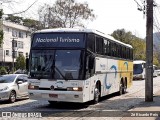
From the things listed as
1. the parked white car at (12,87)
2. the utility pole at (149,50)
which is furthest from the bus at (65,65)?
the parked white car at (12,87)

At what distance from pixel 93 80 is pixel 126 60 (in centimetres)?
925

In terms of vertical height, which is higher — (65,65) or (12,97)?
(65,65)

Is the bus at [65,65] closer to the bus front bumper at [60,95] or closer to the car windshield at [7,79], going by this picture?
the bus front bumper at [60,95]

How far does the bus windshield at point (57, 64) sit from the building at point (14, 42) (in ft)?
234

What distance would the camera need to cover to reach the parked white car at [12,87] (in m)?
18.5

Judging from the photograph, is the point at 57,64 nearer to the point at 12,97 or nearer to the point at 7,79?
the point at 12,97

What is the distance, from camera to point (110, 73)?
20.8 m

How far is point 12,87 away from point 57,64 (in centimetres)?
442

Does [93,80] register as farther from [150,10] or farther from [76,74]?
[150,10]

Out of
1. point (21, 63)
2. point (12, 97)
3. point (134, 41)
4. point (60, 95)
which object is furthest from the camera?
point (134, 41)

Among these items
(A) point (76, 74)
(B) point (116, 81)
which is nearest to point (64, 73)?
(A) point (76, 74)

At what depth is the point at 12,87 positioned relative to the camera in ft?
62.6

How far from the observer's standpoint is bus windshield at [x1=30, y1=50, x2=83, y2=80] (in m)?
15.5

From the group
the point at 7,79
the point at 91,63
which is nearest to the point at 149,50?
the point at 91,63
